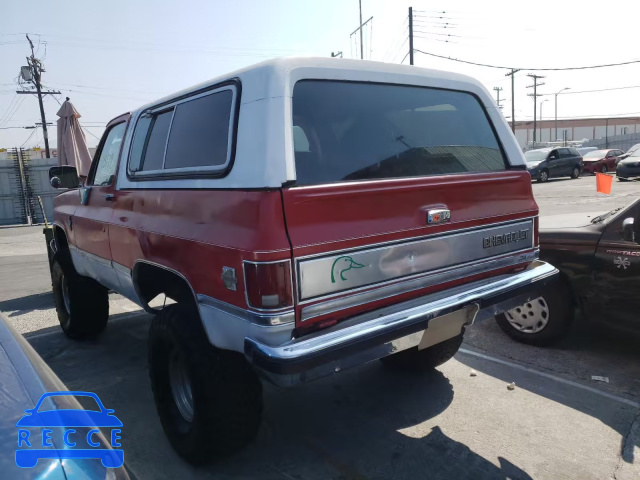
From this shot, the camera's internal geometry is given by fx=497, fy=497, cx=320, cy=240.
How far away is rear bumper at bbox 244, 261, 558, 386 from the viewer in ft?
7.30

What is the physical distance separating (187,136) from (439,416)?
248 cm

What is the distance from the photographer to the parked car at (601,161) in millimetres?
28109

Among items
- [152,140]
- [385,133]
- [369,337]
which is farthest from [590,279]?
[152,140]

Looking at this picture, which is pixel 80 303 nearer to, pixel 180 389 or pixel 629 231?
pixel 180 389

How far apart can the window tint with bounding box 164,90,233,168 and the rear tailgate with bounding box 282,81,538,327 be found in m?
0.42

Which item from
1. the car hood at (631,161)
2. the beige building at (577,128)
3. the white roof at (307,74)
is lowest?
the car hood at (631,161)

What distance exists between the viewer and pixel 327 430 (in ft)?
10.7

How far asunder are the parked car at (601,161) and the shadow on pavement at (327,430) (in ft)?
93.6

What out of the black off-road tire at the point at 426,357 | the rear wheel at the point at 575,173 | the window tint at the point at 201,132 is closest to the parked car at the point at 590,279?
the black off-road tire at the point at 426,357

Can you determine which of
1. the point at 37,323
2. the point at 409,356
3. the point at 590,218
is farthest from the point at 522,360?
the point at 37,323

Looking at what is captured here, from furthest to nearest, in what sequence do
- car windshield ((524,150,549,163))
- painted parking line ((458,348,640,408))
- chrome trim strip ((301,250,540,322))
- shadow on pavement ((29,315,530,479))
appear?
1. car windshield ((524,150,549,163))
2. painted parking line ((458,348,640,408))
3. shadow on pavement ((29,315,530,479))
4. chrome trim strip ((301,250,540,322))

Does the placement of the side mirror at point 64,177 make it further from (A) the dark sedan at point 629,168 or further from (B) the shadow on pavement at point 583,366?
(A) the dark sedan at point 629,168

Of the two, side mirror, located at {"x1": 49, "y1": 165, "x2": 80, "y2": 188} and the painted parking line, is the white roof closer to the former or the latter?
side mirror, located at {"x1": 49, "y1": 165, "x2": 80, "y2": 188}

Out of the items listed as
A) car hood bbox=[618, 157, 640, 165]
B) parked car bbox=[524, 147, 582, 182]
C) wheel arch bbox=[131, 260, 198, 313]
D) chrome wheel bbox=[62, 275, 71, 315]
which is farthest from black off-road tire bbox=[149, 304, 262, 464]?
parked car bbox=[524, 147, 582, 182]
